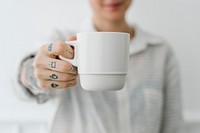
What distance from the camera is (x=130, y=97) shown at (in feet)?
2.97

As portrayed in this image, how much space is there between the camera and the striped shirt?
88 centimetres

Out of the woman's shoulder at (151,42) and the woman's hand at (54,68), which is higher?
the woman's hand at (54,68)

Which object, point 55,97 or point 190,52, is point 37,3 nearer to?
point 55,97

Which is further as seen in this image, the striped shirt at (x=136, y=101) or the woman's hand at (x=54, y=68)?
the striped shirt at (x=136, y=101)

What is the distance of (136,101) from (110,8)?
9.7 inches

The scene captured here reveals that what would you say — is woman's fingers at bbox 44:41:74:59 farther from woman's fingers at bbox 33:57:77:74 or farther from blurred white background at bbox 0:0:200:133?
blurred white background at bbox 0:0:200:133

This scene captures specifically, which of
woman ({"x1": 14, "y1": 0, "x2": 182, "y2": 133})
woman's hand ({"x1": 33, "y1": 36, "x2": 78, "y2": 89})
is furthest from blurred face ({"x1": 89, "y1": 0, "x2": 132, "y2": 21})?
woman's hand ({"x1": 33, "y1": 36, "x2": 78, "y2": 89})

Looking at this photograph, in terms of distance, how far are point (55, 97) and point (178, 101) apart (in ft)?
1.10

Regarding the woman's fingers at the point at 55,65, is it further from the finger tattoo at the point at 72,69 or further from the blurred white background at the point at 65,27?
the blurred white background at the point at 65,27

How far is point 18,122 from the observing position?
3.79 feet

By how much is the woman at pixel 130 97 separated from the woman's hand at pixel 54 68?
0.71ft

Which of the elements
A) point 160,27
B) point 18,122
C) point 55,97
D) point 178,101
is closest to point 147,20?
point 160,27

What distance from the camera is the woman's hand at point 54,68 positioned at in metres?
0.55

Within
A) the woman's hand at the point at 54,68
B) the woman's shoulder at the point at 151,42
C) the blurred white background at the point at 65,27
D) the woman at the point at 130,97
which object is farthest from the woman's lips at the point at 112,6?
the woman's hand at the point at 54,68
